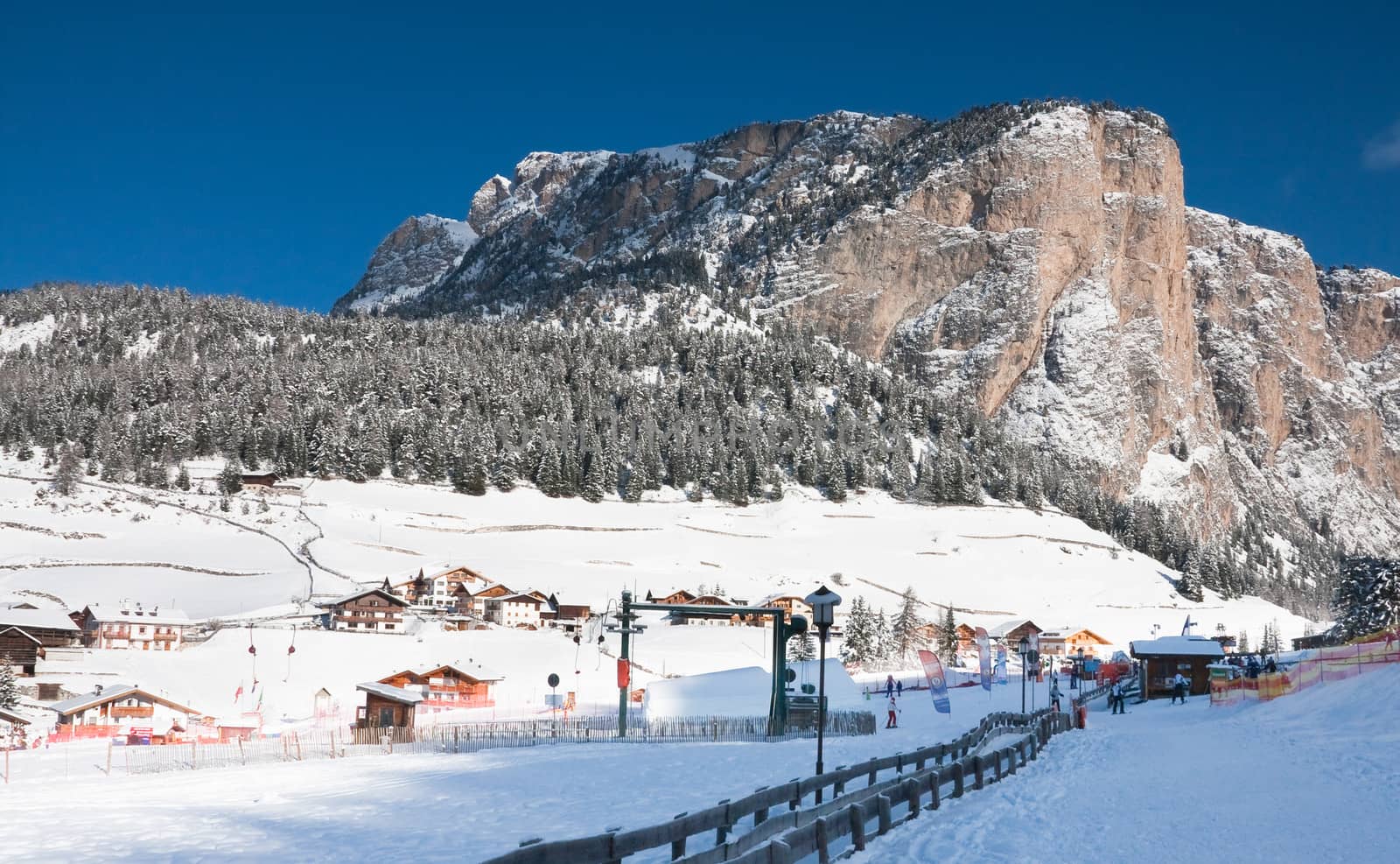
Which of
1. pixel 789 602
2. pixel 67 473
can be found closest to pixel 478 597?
pixel 789 602

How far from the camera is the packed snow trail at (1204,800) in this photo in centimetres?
1277

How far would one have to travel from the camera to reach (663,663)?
212ft

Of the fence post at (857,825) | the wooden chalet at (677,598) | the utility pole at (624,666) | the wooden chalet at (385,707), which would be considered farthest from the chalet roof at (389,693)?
the wooden chalet at (677,598)

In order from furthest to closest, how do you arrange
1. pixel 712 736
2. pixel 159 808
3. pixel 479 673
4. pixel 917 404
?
pixel 917 404
pixel 479 673
pixel 712 736
pixel 159 808

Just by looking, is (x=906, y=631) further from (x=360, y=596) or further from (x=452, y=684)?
(x=452, y=684)

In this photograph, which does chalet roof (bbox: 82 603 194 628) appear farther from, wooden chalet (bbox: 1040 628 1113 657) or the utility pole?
wooden chalet (bbox: 1040 628 1113 657)

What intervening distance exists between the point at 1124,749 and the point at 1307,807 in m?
12.4

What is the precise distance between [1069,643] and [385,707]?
210 ft

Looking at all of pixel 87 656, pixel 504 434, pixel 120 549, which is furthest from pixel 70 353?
pixel 87 656

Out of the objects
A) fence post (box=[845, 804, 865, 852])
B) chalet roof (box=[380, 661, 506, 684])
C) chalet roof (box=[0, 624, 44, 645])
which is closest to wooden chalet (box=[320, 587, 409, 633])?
chalet roof (box=[380, 661, 506, 684])

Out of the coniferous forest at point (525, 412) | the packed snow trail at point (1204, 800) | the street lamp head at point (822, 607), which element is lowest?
the packed snow trail at point (1204, 800)

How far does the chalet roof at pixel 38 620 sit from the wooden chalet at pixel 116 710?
1426 cm

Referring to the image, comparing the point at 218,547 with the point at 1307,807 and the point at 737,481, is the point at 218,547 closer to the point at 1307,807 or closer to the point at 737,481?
the point at 737,481

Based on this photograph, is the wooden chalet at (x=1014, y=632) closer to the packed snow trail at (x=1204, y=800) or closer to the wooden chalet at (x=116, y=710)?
the packed snow trail at (x=1204, y=800)
